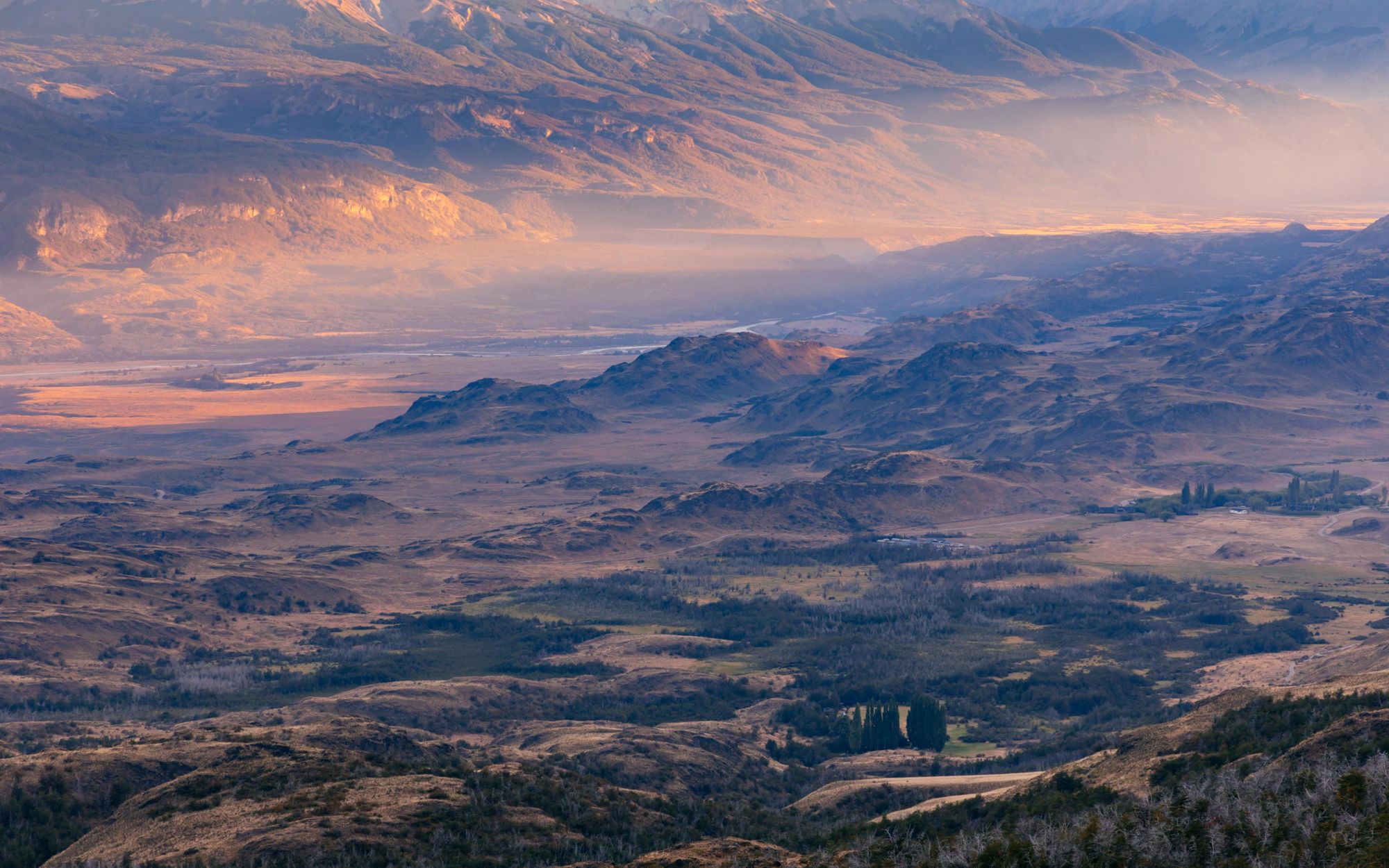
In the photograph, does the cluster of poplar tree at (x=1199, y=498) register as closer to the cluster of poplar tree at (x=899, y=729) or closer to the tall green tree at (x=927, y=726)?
the cluster of poplar tree at (x=899, y=729)

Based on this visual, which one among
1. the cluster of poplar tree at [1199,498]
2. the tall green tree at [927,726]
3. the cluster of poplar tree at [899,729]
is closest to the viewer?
the tall green tree at [927,726]

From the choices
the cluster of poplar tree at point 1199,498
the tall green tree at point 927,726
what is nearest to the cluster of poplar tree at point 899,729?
the tall green tree at point 927,726

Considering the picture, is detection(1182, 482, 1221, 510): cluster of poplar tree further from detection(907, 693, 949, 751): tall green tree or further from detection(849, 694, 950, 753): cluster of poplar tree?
detection(907, 693, 949, 751): tall green tree

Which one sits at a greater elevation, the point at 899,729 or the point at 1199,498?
the point at 1199,498

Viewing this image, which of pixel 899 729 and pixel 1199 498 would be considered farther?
pixel 1199 498

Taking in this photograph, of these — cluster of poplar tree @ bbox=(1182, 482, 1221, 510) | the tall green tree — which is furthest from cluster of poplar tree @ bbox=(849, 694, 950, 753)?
cluster of poplar tree @ bbox=(1182, 482, 1221, 510)

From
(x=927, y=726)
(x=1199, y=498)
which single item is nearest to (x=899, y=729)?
(x=927, y=726)

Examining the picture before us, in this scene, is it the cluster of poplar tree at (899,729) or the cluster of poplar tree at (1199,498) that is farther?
the cluster of poplar tree at (1199,498)

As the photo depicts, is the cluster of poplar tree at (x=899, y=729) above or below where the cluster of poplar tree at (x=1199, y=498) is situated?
below

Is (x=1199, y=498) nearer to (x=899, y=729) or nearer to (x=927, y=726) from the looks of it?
(x=899, y=729)
